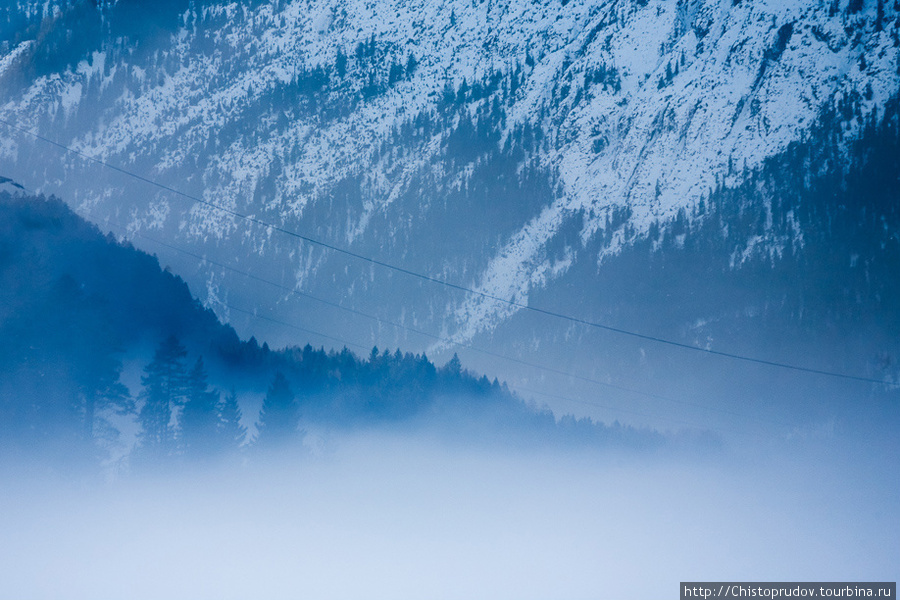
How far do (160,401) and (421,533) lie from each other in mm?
16104

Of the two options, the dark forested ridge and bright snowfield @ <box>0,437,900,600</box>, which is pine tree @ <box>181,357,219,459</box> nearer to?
the dark forested ridge

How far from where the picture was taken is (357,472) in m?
51.5

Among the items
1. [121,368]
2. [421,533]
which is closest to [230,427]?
[121,368]

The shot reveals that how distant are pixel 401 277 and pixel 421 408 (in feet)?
350

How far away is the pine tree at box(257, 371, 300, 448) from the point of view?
149 ft

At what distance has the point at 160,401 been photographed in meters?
40.0

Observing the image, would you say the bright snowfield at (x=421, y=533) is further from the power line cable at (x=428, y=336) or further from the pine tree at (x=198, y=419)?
the power line cable at (x=428, y=336)

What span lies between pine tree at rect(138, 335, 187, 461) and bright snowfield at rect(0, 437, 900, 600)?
5.12 feet

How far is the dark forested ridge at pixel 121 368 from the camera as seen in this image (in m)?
35.3

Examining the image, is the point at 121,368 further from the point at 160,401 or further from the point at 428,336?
the point at 428,336

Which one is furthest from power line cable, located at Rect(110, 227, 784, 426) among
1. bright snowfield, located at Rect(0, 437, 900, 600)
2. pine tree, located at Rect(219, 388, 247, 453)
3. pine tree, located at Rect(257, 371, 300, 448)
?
pine tree, located at Rect(219, 388, 247, 453)

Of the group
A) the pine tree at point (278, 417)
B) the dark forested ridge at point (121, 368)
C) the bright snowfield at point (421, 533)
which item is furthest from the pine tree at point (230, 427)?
the pine tree at point (278, 417)

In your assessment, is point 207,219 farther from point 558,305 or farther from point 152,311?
point 152,311

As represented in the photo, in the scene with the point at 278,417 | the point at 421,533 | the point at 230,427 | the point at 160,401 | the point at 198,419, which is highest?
the point at 278,417
